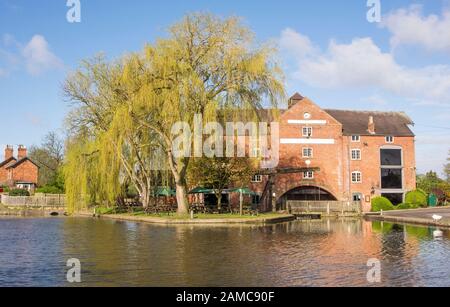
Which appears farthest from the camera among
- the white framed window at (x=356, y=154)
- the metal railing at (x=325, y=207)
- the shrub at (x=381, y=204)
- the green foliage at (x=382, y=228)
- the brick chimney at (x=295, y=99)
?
the brick chimney at (x=295, y=99)

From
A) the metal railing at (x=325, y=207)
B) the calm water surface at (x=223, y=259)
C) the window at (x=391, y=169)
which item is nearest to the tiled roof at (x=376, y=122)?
the window at (x=391, y=169)

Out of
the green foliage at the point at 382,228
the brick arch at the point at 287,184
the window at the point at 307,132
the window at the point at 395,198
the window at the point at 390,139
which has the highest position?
the window at the point at 307,132

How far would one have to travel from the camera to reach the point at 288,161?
49.8 metres

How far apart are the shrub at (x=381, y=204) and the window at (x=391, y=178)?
3.47 m

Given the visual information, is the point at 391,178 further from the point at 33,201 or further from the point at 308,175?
the point at 33,201

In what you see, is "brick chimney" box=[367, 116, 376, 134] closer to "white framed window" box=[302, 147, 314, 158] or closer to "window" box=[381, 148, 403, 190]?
"window" box=[381, 148, 403, 190]

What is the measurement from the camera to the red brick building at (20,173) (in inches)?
2726

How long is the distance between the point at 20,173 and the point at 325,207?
46.9 m

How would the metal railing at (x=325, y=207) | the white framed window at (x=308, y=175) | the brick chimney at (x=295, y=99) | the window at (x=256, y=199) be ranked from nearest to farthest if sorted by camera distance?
the metal railing at (x=325, y=207) < the window at (x=256, y=199) < the white framed window at (x=308, y=175) < the brick chimney at (x=295, y=99)

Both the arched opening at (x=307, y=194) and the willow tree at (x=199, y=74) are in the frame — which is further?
the arched opening at (x=307, y=194)

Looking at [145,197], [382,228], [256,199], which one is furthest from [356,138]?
[145,197]

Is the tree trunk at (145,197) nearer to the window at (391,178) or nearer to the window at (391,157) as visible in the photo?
the window at (391,178)

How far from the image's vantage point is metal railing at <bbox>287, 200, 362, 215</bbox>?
43700 millimetres

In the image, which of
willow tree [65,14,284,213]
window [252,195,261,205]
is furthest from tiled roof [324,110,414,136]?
willow tree [65,14,284,213]
